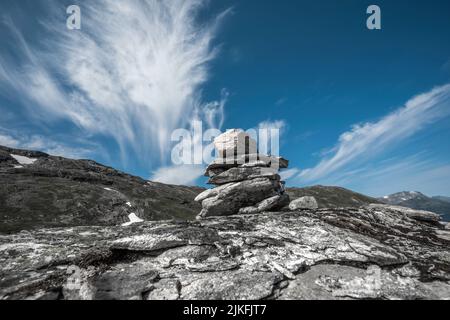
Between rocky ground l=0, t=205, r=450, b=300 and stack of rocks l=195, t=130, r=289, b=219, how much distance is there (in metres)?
6.33

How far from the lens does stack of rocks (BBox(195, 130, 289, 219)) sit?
2098cm

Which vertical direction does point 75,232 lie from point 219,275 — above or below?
above

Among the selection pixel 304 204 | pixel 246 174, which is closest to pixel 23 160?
pixel 246 174

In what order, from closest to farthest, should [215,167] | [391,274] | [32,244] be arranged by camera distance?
[391,274] < [32,244] < [215,167]

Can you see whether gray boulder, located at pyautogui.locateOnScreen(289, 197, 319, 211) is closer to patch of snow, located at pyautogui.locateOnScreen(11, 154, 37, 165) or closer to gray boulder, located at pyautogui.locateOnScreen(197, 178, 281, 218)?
gray boulder, located at pyautogui.locateOnScreen(197, 178, 281, 218)

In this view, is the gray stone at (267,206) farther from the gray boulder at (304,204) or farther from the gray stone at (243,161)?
the gray stone at (243,161)

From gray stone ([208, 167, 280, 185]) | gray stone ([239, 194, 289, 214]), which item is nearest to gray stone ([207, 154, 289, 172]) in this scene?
gray stone ([208, 167, 280, 185])

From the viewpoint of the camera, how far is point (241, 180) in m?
22.0

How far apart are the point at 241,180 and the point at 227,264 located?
12.2m

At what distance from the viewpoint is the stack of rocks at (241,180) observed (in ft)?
68.8
